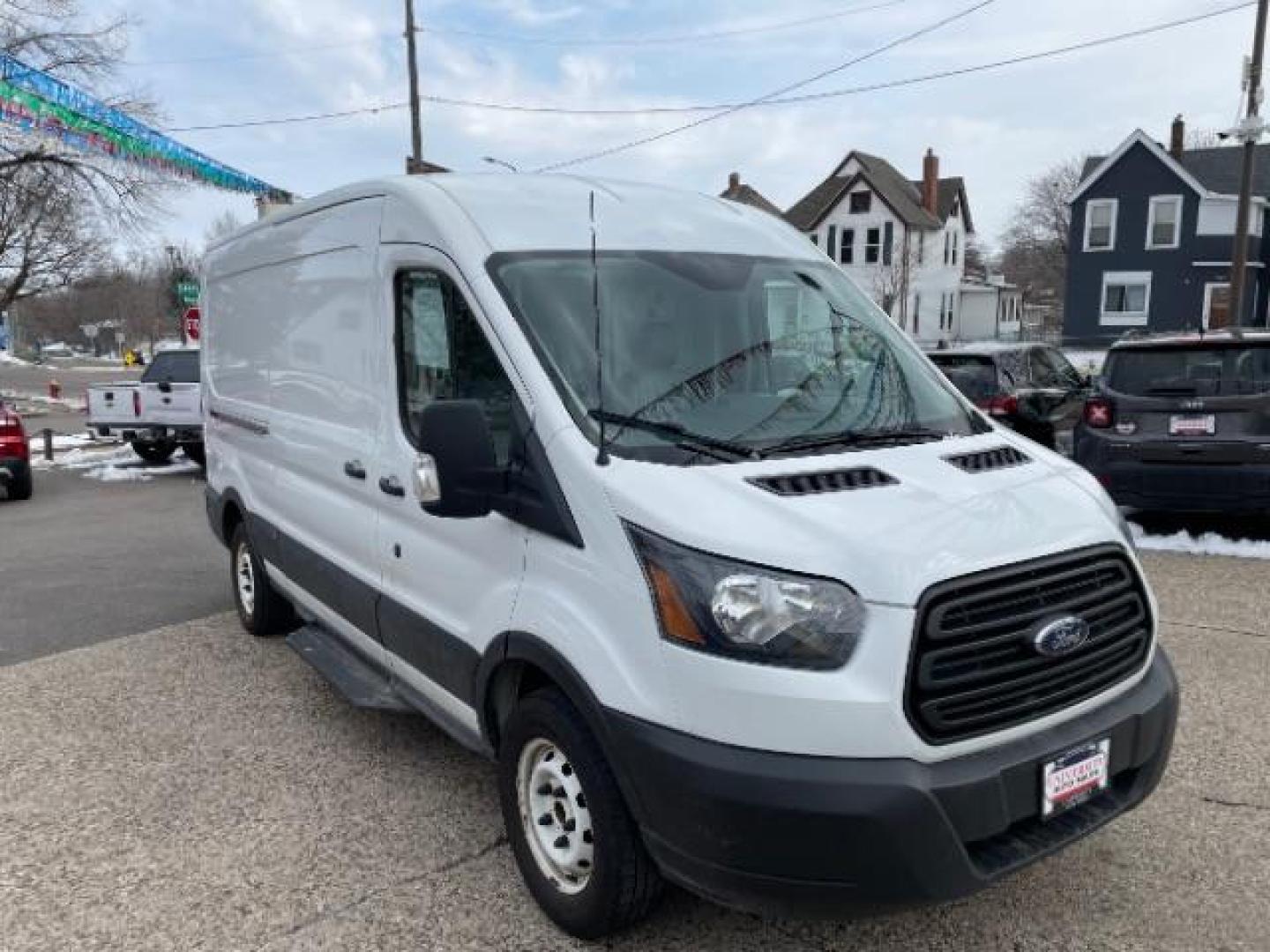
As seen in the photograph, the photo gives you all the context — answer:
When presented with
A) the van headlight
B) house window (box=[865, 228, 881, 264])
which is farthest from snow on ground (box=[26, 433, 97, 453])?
house window (box=[865, 228, 881, 264])

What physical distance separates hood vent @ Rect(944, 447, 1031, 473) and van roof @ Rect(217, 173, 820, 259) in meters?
1.20

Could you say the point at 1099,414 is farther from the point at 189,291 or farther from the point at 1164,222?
the point at 1164,222

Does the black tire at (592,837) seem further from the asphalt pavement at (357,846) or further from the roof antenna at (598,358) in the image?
the roof antenna at (598,358)

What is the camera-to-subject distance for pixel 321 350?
14.4 feet

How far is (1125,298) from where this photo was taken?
123 feet

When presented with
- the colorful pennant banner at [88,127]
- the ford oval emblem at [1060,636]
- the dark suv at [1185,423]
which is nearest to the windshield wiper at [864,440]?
the ford oval emblem at [1060,636]

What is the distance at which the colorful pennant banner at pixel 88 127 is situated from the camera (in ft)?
50.1

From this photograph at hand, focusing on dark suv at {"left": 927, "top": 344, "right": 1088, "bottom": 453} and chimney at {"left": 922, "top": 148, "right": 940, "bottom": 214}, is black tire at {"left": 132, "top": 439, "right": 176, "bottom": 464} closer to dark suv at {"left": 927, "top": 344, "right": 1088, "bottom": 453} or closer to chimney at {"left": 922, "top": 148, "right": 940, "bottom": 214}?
dark suv at {"left": 927, "top": 344, "right": 1088, "bottom": 453}

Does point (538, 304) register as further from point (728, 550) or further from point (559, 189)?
point (728, 550)

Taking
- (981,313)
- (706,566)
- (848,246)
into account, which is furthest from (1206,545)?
(981,313)

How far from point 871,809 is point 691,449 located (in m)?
1.08

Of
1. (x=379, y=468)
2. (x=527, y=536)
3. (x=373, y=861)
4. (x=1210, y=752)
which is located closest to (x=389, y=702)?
(x=373, y=861)

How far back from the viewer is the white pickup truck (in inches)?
551

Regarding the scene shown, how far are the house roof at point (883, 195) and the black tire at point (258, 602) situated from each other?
40337 mm
